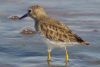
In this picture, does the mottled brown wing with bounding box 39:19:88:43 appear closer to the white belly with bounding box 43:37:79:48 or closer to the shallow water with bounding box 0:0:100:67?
the white belly with bounding box 43:37:79:48

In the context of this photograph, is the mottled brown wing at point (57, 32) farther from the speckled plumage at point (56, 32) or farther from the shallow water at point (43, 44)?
the shallow water at point (43, 44)

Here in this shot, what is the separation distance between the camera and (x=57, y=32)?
9844 mm

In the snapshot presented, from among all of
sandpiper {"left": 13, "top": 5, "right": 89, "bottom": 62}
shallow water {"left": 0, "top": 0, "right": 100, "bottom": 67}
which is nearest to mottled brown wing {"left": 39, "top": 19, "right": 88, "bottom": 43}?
sandpiper {"left": 13, "top": 5, "right": 89, "bottom": 62}

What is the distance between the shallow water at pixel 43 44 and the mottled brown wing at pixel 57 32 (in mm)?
430

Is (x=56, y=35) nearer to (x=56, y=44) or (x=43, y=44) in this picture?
(x=56, y=44)

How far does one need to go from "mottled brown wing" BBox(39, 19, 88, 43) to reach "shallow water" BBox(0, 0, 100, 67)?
430 millimetres

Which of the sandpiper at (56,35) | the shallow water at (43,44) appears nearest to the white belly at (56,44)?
the sandpiper at (56,35)

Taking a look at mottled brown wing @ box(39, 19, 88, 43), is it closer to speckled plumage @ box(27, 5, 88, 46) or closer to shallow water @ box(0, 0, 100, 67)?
speckled plumage @ box(27, 5, 88, 46)

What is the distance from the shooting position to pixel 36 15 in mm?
10164

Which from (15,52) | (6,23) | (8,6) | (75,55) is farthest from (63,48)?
(8,6)

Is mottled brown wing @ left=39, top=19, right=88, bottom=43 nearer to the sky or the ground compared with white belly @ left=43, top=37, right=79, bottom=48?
nearer to the sky

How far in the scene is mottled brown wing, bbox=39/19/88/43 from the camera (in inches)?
384

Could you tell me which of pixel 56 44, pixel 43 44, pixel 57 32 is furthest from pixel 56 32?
pixel 43 44

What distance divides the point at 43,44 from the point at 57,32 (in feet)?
3.16
